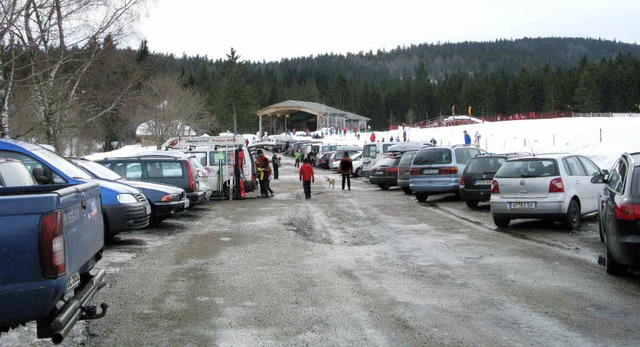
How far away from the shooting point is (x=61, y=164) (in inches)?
397

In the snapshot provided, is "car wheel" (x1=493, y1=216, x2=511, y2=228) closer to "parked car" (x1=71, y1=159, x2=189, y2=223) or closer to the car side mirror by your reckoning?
the car side mirror

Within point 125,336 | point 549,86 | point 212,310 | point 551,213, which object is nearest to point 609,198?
point 551,213

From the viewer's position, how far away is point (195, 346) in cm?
544

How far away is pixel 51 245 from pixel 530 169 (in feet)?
36.0

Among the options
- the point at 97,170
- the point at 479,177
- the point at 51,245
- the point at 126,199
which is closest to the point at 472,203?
the point at 479,177

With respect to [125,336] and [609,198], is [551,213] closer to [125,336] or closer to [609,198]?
[609,198]

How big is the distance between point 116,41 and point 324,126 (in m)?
87.2

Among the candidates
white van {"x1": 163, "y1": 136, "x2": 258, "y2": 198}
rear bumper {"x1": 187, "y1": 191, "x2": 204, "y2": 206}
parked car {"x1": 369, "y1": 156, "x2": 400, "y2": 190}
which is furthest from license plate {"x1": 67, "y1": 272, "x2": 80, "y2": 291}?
parked car {"x1": 369, "y1": 156, "x2": 400, "y2": 190}

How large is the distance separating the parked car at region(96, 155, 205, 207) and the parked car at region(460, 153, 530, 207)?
7527 millimetres

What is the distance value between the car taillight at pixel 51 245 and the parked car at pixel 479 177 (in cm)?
1413

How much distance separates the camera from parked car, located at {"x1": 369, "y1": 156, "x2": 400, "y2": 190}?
2555 centimetres

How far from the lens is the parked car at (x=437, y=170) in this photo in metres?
19.5

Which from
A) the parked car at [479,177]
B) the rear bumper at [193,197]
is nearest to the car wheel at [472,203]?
the parked car at [479,177]

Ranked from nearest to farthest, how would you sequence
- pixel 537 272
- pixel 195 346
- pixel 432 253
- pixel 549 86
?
pixel 195 346
pixel 537 272
pixel 432 253
pixel 549 86
